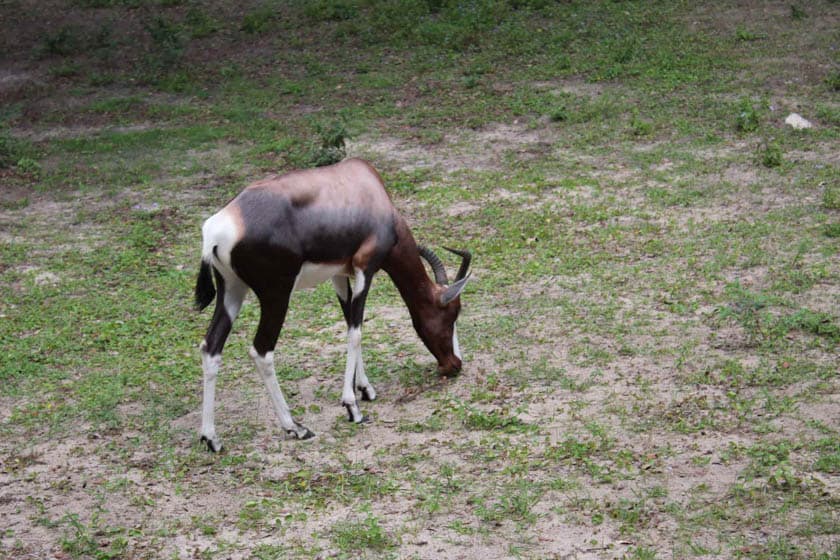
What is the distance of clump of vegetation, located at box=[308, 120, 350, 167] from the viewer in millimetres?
12742

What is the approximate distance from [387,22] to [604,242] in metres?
9.19

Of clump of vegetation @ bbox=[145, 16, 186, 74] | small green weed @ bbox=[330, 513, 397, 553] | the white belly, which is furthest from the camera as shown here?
clump of vegetation @ bbox=[145, 16, 186, 74]

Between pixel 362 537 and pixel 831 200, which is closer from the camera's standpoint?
pixel 362 537

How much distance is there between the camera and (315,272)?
24.3ft

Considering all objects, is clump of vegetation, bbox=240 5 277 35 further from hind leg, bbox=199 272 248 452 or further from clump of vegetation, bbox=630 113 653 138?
hind leg, bbox=199 272 248 452

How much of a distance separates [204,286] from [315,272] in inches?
30.7

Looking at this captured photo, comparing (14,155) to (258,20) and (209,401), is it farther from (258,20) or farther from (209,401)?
(209,401)

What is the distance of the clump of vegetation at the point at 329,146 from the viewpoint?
12.7 metres

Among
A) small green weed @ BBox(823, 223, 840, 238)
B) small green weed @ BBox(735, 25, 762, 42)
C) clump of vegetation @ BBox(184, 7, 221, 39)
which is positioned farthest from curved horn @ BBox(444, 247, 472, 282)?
clump of vegetation @ BBox(184, 7, 221, 39)

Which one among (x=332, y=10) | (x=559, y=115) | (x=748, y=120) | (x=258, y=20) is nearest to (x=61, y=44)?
(x=258, y=20)

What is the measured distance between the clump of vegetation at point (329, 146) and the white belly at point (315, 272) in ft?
17.2

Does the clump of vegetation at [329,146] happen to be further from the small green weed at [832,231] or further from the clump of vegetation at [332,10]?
the clump of vegetation at [332,10]

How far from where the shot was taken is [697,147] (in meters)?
12.6

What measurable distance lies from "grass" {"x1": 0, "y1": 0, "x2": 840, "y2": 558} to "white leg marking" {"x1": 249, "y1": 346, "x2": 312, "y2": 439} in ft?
0.60
